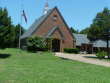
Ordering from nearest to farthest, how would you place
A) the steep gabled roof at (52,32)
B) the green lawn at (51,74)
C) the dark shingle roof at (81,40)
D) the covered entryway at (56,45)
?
the green lawn at (51,74)
the steep gabled roof at (52,32)
the covered entryway at (56,45)
the dark shingle roof at (81,40)

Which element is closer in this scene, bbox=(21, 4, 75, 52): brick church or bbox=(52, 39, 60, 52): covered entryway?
bbox=(21, 4, 75, 52): brick church

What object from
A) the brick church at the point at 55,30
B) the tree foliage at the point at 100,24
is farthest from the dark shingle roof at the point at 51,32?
the tree foliage at the point at 100,24

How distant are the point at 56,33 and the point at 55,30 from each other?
57 centimetres

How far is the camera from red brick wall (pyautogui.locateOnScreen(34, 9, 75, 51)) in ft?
171

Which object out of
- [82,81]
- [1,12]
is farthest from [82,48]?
[82,81]

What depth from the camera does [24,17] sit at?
175 feet

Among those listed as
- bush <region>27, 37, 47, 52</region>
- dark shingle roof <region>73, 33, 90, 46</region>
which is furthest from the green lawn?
dark shingle roof <region>73, 33, 90, 46</region>

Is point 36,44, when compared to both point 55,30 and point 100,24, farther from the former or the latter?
point 100,24

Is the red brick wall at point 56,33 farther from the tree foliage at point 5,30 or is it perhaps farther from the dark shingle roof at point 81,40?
the tree foliage at point 5,30

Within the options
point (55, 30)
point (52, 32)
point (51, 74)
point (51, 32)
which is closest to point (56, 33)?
point (55, 30)

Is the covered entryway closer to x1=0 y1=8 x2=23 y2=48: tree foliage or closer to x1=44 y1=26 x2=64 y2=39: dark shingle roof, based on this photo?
x1=44 y1=26 x2=64 y2=39: dark shingle roof

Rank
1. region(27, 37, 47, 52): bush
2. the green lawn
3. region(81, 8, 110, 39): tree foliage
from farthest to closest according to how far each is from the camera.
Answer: region(27, 37, 47, 52): bush, region(81, 8, 110, 39): tree foliage, the green lawn

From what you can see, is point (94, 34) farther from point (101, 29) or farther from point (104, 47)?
point (104, 47)

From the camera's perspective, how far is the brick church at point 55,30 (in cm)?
5116
